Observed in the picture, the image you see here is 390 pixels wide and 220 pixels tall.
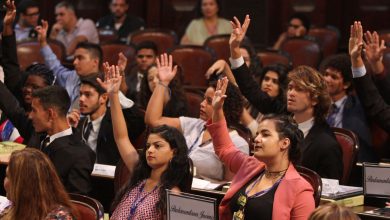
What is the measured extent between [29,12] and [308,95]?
4.40 m

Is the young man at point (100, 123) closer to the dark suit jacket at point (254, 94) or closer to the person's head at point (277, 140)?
the dark suit jacket at point (254, 94)

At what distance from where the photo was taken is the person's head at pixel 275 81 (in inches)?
199

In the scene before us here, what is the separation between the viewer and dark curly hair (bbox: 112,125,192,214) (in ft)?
12.2

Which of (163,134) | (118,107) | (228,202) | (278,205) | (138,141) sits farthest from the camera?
(138,141)

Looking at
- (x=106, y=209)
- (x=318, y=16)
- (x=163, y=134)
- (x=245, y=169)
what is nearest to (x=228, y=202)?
(x=245, y=169)

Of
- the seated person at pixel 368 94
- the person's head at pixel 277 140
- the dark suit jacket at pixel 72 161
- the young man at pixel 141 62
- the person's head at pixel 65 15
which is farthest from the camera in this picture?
the person's head at pixel 65 15

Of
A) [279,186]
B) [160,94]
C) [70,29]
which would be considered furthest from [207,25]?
[279,186]

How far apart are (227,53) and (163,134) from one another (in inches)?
126

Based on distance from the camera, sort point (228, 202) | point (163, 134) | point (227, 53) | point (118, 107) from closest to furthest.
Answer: point (228, 202), point (163, 134), point (118, 107), point (227, 53)

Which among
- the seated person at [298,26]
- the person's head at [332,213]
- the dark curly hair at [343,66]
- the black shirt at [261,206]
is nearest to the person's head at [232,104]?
the dark curly hair at [343,66]

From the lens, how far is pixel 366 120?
4.79 metres

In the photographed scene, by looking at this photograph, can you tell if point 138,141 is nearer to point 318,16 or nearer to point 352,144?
point 352,144

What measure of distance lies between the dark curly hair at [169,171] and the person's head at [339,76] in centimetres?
137

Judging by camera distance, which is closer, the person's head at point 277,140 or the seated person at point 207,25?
the person's head at point 277,140
